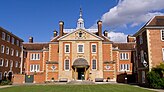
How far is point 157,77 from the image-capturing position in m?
26.9

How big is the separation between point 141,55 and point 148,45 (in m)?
3.61

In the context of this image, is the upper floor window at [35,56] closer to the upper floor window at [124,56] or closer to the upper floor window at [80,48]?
the upper floor window at [80,48]

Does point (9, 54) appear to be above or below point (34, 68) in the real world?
above

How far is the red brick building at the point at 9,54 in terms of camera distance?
42.0 metres

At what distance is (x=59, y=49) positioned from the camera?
48750 mm

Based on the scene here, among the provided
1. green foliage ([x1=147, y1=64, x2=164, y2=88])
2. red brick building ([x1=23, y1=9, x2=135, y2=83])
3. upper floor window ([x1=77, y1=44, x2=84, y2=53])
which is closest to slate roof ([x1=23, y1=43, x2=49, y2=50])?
red brick building ([x1=23, y1=9, x2=135, y2=83])

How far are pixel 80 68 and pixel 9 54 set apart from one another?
15.6 metres

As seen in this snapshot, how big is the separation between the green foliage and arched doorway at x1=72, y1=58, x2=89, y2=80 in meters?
20.9

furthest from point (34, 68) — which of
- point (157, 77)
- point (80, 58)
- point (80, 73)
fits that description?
point (157, 77)

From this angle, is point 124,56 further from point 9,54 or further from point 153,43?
point 9,54

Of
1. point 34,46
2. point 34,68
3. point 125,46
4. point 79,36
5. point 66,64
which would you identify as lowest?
point 34,68

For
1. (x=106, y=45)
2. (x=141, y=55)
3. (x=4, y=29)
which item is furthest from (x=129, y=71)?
(x=4, y=29)

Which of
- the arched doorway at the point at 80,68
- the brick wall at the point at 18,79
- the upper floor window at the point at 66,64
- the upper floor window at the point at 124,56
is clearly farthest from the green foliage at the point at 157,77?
the brick wall at the point at 18,79

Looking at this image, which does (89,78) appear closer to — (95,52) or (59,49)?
(95,52)
